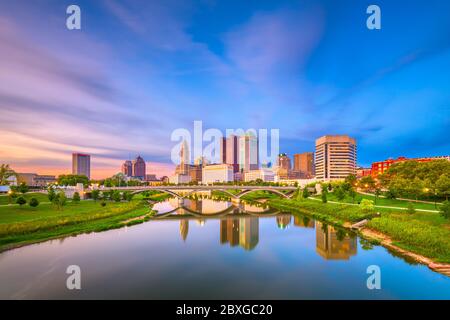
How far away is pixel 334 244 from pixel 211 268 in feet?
57.3

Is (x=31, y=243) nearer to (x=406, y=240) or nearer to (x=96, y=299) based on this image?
(x=96, y=299)

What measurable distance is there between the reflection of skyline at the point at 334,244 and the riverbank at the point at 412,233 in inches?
115

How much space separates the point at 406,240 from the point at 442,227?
464cm

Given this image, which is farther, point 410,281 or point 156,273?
point 156,273

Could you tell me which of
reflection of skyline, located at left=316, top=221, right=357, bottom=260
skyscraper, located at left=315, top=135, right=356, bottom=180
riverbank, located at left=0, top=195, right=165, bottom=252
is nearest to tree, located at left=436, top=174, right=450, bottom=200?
reflection of skyline, located at left=316, top=221, right=357, bottom=260

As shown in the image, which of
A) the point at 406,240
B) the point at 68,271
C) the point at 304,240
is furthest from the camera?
the point at 304,240

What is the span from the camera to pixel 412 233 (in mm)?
29000

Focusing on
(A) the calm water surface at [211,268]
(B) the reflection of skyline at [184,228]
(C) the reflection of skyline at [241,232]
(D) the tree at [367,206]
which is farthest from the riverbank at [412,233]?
(B) the reflection of skyline at [184,228]

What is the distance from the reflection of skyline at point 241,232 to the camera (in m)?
35.0

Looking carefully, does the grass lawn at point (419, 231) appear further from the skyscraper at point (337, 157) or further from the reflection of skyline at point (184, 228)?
the skyscraper at point (337, 157)

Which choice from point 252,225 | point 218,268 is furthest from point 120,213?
point 218,268

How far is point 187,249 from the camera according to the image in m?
30.7

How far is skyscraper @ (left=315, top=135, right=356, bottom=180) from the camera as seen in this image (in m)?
138
